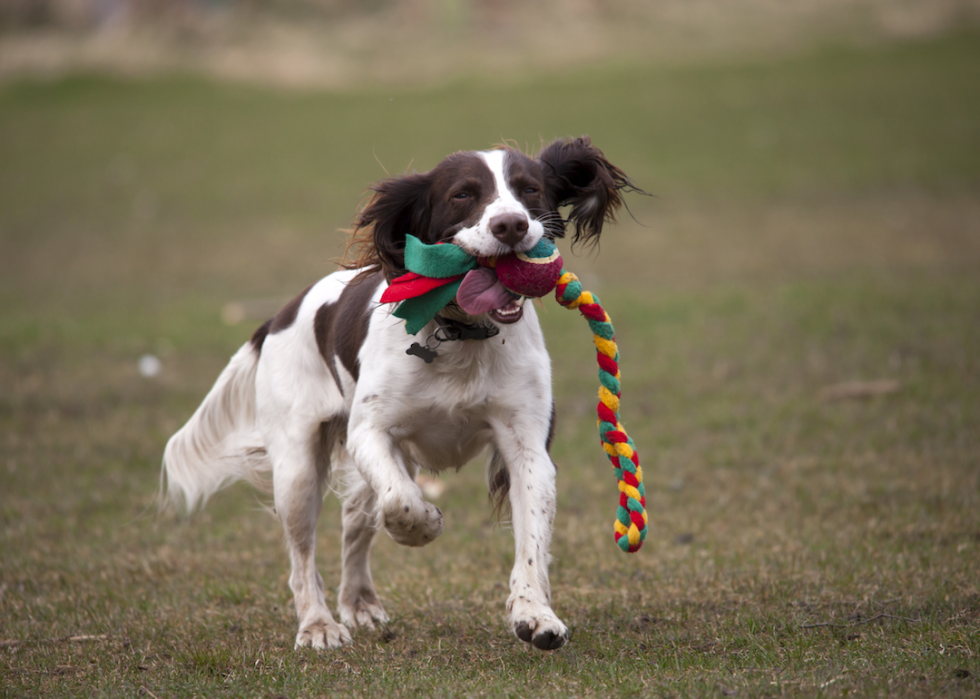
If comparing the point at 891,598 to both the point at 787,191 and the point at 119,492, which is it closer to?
the point at 119,492

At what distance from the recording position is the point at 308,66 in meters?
26.2

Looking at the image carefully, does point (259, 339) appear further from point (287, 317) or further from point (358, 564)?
point (358, 564)

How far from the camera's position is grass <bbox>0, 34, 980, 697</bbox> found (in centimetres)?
365

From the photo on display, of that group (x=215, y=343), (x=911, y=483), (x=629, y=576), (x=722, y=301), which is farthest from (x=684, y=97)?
(x=629, y=576)

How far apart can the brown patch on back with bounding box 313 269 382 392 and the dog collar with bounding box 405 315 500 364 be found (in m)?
0.33

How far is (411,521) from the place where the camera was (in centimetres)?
350

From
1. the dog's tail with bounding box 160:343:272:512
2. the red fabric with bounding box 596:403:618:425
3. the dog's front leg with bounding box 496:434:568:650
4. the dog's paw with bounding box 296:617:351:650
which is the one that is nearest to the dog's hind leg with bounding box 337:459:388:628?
the dog's paw with bounding box 296:617:351:650

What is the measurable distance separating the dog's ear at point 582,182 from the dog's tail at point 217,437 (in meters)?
1.65


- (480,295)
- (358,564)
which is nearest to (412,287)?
(480,295)

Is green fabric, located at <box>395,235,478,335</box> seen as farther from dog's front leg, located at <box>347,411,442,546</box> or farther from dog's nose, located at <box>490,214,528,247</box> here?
dog's front leg, located at <box>347,411,442,546</box>

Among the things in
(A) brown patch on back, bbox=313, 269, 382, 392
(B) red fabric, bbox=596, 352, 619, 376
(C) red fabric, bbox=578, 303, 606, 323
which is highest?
(C) red fabric, bbox=578, 303, 606, 323

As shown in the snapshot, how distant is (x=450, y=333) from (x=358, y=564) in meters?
1.33

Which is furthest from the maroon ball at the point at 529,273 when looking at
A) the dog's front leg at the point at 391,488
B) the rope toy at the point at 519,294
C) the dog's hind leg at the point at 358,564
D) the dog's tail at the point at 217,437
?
the dog's tail at the point at 217,437

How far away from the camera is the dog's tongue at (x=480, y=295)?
3.35m
